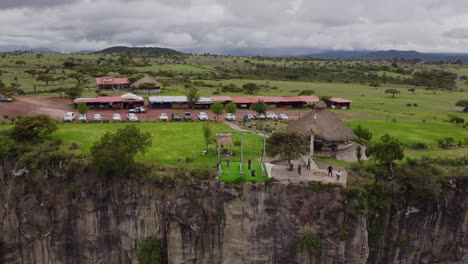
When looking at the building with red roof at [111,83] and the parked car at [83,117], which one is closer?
the parked car at [83,117]

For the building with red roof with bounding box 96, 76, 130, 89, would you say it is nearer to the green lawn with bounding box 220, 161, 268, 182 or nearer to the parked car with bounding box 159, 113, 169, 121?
the parked car with bounding box 159, 113, 169, 121

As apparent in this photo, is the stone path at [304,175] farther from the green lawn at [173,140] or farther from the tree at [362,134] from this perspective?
the tree at [362,134]

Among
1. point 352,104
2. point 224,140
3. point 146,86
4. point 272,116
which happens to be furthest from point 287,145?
point 146,86

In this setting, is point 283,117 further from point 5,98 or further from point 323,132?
point 5,98

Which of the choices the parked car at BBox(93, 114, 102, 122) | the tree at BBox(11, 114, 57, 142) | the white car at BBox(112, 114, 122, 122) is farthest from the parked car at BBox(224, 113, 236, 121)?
the tree at BBox(11, 114, 57, 142)

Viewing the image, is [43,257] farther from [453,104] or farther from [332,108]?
[453,104]

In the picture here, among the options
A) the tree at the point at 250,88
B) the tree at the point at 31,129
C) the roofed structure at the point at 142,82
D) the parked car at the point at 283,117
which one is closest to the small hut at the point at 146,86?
the roofed structure at the point at 142,82
